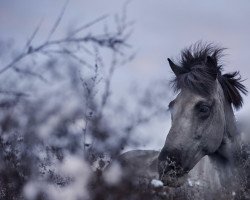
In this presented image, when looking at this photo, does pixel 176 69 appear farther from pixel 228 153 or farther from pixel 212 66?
pixel 228 153

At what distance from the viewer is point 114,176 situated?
3.47 meters

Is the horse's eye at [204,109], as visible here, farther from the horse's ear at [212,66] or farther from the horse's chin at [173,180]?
the horse's chin at [173,180]

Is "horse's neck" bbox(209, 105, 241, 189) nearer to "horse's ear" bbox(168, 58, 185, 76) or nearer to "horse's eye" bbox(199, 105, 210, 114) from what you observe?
"horse's eye" bbox(199, 105, 210, 114)

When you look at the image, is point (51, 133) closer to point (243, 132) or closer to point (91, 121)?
point (91, 121)

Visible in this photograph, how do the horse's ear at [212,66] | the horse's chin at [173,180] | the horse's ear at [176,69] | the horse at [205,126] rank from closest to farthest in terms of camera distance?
the horse's chin at [173,180], the horse at [205,126], the horse's ear at [212,66], the horse's ear at [176,69]

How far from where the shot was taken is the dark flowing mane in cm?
630

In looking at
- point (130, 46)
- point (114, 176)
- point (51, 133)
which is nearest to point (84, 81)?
point (51, 133)

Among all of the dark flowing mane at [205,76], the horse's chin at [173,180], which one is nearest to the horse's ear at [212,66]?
the dark flowing mane at [205,76]

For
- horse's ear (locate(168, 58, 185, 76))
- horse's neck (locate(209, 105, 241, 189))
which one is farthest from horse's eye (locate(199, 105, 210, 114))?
horse's ear (locate(168, 58, 185, 76))

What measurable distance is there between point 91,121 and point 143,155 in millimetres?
5988

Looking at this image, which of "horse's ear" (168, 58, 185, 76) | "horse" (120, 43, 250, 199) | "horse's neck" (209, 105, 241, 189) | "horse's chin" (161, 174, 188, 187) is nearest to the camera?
"horse's chin" (161, 174, 188, 187)

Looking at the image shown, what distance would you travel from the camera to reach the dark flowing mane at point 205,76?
630cm

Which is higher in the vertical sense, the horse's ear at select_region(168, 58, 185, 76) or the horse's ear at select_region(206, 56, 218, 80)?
the horse's ear at select_region(206, 56, 218, 80)

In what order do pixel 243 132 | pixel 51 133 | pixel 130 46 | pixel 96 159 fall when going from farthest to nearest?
1. pixel 243 132
2. pixel 51 133
3. pixel 96 159
4. pixel 130 46
